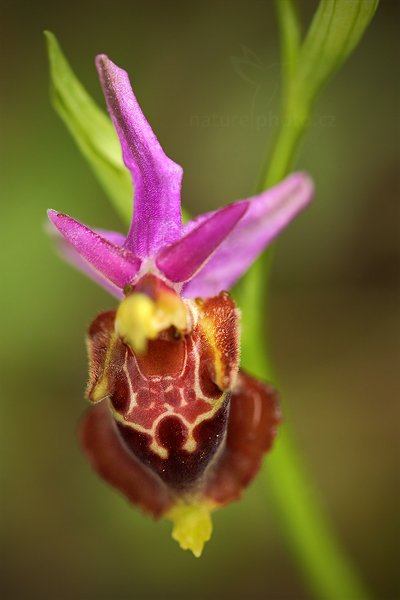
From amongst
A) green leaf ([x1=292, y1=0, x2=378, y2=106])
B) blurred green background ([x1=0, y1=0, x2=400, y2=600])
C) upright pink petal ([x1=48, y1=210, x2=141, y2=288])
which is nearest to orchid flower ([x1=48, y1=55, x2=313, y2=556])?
upright pink petal ([x1=48, y1=210, x2=141, y2=288])

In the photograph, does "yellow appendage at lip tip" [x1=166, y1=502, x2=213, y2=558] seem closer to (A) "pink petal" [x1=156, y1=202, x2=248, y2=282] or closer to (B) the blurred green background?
(A) "pink petal" [x1=156, y1=202, x2=248, y2=282]

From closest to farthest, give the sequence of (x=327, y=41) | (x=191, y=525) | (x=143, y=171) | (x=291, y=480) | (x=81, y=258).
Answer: (x=143, y=171) → (x=191, y=525) → (x=327, y=41) → (x=81, y=258) → (x=291, y=480)

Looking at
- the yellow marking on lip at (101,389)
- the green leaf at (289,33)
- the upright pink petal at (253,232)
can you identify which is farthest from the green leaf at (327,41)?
the yellow marking on lip at (101,389)

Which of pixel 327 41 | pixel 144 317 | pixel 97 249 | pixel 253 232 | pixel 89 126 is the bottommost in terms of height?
pixel 144 317

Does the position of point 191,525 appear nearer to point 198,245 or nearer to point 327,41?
point 198,245

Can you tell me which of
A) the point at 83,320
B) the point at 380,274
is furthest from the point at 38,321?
the point at 380,274

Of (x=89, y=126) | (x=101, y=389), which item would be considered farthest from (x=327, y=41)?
(x=101, y=389)

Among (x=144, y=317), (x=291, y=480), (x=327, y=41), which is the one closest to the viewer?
(x=144, y=317)
